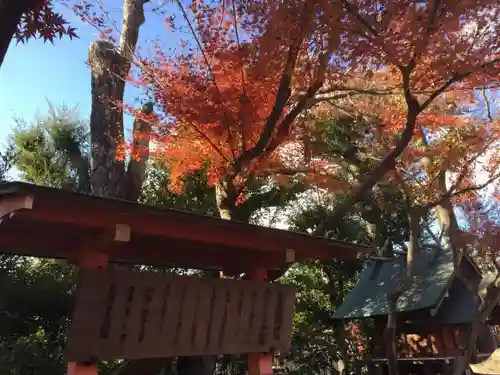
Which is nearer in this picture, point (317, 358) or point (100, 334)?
point (100, 334)

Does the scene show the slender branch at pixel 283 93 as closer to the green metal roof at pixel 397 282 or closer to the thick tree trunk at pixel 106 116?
the thick tree trunk at pixel 106 116

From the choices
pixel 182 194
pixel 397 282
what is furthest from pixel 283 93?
pixel 182 194

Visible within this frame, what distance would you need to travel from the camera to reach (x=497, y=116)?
10.1 metres

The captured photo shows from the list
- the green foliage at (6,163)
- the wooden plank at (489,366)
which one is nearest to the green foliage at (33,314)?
the green foliage at (6,163)

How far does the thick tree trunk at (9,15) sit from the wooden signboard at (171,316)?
2.31 m

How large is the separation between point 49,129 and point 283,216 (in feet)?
26.8

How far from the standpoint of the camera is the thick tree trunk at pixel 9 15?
2.36 meters

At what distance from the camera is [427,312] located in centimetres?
1115

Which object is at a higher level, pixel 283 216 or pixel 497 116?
pixel 497 116

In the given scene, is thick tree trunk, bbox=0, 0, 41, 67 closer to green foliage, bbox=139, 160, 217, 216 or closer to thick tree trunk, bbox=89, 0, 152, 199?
thick tree trunk, bbox=89, 0, 152, 199

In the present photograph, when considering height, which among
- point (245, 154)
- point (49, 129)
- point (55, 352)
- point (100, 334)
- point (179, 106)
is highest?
point (49, 129)

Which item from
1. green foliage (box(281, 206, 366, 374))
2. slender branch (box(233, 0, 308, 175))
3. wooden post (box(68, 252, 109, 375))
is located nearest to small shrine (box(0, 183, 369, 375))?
wooden post (box(68, 252, 109, 375))

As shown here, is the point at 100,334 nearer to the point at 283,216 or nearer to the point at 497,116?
the point at 497,116

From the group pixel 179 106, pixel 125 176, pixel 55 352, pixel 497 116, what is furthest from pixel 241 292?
pixel 497 116
